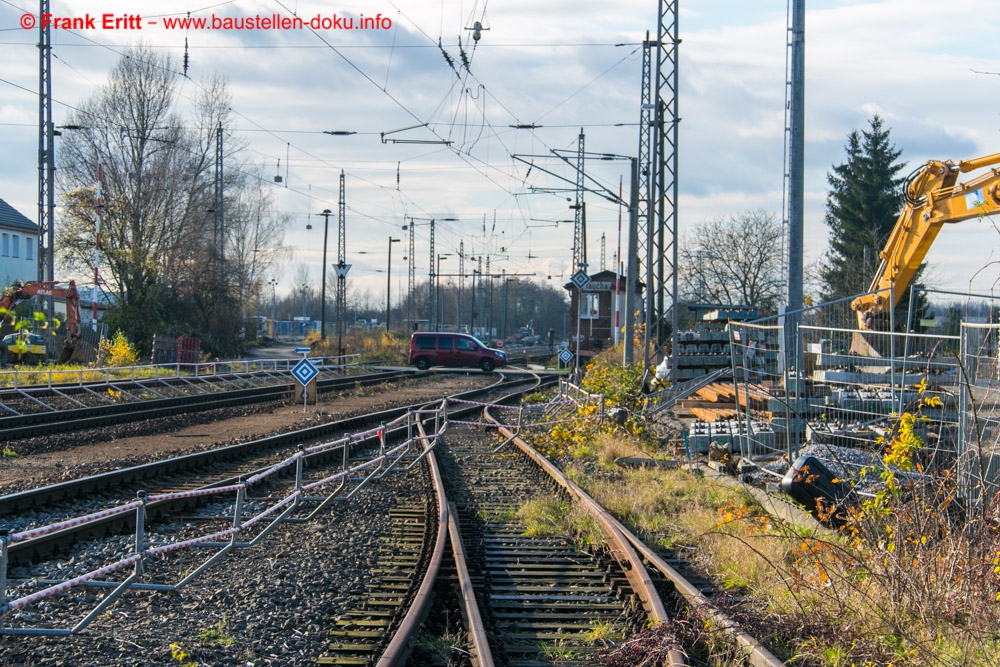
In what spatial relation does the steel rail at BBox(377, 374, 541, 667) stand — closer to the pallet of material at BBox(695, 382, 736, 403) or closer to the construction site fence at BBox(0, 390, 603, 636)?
the construction site fence at BBox(0, 390, 603, 636)

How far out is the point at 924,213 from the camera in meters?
16.8

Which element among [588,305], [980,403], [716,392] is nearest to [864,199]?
[588,305]

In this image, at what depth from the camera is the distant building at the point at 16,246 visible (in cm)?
6366

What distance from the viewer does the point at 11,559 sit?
820 centimetres

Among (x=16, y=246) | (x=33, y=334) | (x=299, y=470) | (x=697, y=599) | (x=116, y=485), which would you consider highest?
(x=16, y=246)

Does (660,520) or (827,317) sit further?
(827,317)

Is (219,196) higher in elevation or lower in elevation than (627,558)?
higher

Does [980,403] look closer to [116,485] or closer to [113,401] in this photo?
[116,485]

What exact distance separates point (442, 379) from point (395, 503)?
3166 centimetres

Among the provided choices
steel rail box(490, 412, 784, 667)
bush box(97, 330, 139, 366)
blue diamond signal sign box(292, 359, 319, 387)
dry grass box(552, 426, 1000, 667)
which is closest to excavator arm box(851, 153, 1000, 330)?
steel rail box(490, 412, 784, 667)

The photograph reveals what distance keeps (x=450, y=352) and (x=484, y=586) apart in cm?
4156

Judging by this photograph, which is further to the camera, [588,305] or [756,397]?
[588,305]

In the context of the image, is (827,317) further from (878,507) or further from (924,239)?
(878,507)

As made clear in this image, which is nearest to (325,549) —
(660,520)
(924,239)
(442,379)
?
(660,520)
